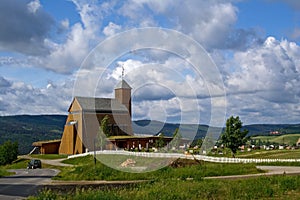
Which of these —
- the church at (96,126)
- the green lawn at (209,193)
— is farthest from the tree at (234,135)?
the green lawn at (209,193)

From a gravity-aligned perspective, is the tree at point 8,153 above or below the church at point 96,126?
below

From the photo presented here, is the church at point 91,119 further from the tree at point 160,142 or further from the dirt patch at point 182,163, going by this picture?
the dirt patch at point 182,163

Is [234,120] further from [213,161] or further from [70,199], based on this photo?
[70,199]

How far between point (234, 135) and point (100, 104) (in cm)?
5031

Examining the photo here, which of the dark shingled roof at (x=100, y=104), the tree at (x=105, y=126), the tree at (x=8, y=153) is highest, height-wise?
the dark shingled roof at (x=100, y=104)

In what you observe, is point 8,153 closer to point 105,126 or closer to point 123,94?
point 105,126

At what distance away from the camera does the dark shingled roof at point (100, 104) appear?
105m

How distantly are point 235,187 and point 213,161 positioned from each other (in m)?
27.7

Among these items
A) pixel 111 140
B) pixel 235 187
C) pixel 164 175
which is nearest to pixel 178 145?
pixel 111 140

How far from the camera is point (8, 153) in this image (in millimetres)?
91000

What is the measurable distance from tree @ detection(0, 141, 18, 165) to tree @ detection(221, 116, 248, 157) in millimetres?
48868

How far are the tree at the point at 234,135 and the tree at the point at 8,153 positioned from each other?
48.9 metres

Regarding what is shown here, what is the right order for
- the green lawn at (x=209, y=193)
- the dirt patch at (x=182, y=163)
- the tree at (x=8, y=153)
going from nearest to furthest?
1. the green lawn at (x=209, y=193)
2. the dirt patch at (x=182, y=163)
3. the tree at (x=8, y=153)

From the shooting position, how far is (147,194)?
2056 cm
